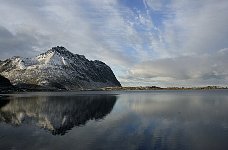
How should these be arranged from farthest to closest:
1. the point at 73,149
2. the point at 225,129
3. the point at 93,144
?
the point at 225,129
the point at 93,144
the point at 73,149

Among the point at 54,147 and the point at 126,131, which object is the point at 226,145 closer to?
the point at 126,131

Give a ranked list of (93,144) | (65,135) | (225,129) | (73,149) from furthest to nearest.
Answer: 1. (225,129)
2. (65,135)
3. (93,144)
4. (73,149)

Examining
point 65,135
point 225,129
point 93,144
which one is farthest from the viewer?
point 225,129

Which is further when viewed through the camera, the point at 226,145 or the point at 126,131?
the point at 126,131

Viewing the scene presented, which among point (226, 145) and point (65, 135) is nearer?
point (226, 145)

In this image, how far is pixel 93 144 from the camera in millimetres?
47906

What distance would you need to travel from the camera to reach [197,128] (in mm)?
63781

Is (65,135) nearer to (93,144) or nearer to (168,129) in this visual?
(93,144)

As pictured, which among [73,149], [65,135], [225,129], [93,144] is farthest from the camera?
[225,129]

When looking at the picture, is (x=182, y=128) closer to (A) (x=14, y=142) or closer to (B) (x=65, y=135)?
(B) (x=65, y=135)

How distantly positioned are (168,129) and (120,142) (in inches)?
656

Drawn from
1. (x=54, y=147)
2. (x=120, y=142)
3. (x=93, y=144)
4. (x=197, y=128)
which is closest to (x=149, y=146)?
(x=120, y=142)

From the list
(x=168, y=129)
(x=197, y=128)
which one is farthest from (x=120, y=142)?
(x=197, y=128)

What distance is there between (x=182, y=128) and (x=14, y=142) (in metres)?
34.4
